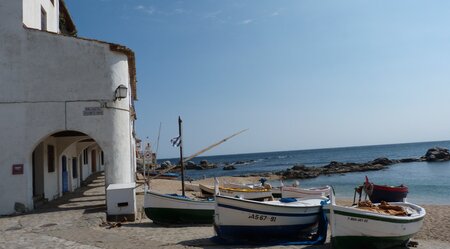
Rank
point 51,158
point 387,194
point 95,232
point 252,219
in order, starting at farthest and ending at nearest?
point 51,158
point 387,194
point 95,232
point 252,219

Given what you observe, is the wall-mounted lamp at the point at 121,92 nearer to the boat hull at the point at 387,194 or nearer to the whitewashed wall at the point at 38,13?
the whitewashed wall at the point at 38,13

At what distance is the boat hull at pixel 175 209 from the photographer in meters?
14.8

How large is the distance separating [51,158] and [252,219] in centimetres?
1260

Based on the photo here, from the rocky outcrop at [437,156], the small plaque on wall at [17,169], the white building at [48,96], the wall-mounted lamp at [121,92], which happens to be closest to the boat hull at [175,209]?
the white building at [48,96]

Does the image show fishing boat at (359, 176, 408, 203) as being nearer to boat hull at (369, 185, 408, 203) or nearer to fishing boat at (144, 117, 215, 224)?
boat hull at (369, 185, 408, 203)

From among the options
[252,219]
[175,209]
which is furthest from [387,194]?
[175,209]

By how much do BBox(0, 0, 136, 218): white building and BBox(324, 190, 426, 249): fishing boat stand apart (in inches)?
380

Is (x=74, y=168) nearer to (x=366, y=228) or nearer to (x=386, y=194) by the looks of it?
(x=386, y=194)

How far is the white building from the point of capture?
16.0m

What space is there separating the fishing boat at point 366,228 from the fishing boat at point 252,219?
162 centimetres

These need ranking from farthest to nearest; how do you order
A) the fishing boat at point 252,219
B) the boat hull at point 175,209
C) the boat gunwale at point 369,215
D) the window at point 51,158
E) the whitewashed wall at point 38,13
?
the window at point 51,158 → the whitewashed wall at point 38,13 → the boat hull at point 175,209 → the fishing boat at point 252,219 → the boat gunwale at point 369,215

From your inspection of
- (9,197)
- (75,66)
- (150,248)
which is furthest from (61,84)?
(150,248)

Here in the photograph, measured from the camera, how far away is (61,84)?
16.7 meters

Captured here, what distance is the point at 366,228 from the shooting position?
35.2 ft
